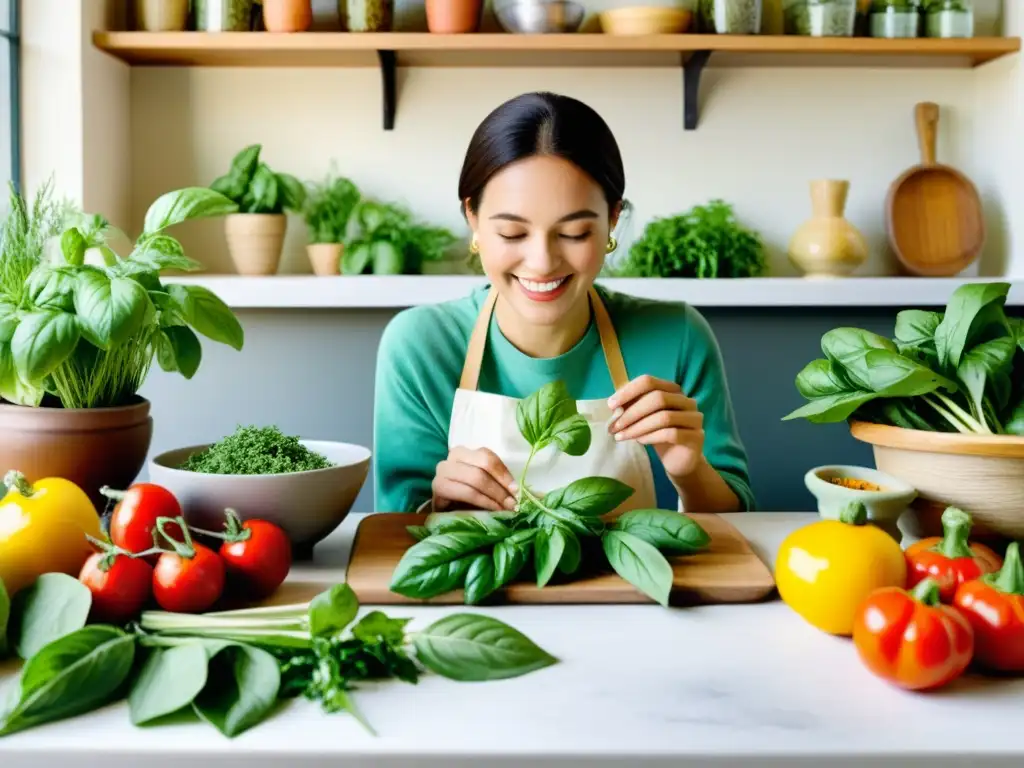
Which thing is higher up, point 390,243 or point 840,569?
point 390,243

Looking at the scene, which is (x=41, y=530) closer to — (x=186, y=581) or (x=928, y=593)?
(x=186, y=581)

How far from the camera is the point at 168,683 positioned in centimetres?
72

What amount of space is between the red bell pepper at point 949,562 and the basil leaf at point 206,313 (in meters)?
0.73

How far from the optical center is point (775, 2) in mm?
2824

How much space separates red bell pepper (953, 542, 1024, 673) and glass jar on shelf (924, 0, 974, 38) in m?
2.38

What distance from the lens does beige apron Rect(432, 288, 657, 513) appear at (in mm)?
1542

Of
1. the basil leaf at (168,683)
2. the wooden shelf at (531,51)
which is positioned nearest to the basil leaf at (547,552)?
the basil leaf at (168,683)

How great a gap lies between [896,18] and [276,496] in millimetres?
2437

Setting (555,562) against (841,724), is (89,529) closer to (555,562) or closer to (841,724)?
(555,562)

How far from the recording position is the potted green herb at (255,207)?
2754 mm

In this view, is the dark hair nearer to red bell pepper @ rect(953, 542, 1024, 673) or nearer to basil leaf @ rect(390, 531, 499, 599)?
basil leaf @ rect(390, 531, 499, 599)

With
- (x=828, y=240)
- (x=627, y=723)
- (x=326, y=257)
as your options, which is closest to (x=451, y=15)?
(x=326, y=257)

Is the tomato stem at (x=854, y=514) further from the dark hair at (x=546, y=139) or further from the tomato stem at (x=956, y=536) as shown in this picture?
the dark hair at (x=546, y=139)

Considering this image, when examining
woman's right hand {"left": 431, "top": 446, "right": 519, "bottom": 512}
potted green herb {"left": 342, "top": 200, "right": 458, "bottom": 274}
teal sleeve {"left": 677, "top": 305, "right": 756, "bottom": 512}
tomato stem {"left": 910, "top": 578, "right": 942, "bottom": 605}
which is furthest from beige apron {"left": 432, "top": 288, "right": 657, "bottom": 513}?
potted green herb {"left": 342, "top": 200, "right": 458, "bottom": 274}
